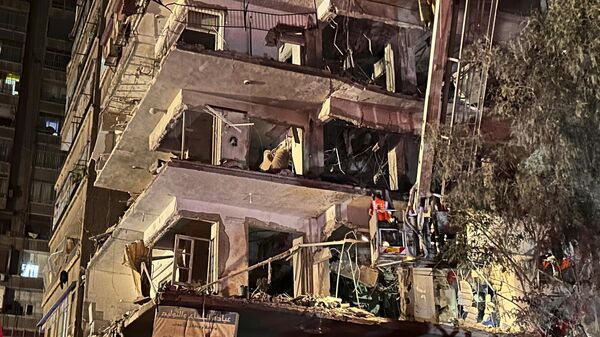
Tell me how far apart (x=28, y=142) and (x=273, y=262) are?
84.6 feet

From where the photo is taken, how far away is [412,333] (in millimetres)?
17859

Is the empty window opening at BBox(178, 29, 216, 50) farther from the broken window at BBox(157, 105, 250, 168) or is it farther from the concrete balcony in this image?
the concrete balcony

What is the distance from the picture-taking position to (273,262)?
22.9m

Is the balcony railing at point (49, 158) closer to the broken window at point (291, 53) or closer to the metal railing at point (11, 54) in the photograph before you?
the metal railing at point (11, 54)

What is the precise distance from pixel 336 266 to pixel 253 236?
2938mm

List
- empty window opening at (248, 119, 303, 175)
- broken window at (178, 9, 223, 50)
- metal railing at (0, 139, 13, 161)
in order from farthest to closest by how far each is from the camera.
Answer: metal railing at (0, 139, 13, 161) → empty window opening at (248, 119, 303, 175) → broken window at (178, 9, 223, 50)

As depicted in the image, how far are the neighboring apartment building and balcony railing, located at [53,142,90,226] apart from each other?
395 inches

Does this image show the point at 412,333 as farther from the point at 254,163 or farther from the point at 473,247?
the point at 254,163

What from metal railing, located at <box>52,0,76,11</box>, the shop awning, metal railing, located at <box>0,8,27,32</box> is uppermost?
metal railing, located at <box>52,0,76,11</box>

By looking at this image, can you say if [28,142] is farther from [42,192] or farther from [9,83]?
[9,83]

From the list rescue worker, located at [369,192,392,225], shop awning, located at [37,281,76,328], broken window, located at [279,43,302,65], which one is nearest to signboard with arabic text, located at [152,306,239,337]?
rescue worker, located at [369,192,392,225]

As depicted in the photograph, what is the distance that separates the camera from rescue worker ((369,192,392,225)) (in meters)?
17.0

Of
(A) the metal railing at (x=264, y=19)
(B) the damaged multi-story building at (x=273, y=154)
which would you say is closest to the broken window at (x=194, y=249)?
(B) the damaged multi-story building at (x=273, y=154)

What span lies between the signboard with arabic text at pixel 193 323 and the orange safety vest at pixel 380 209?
3821 millimetres
